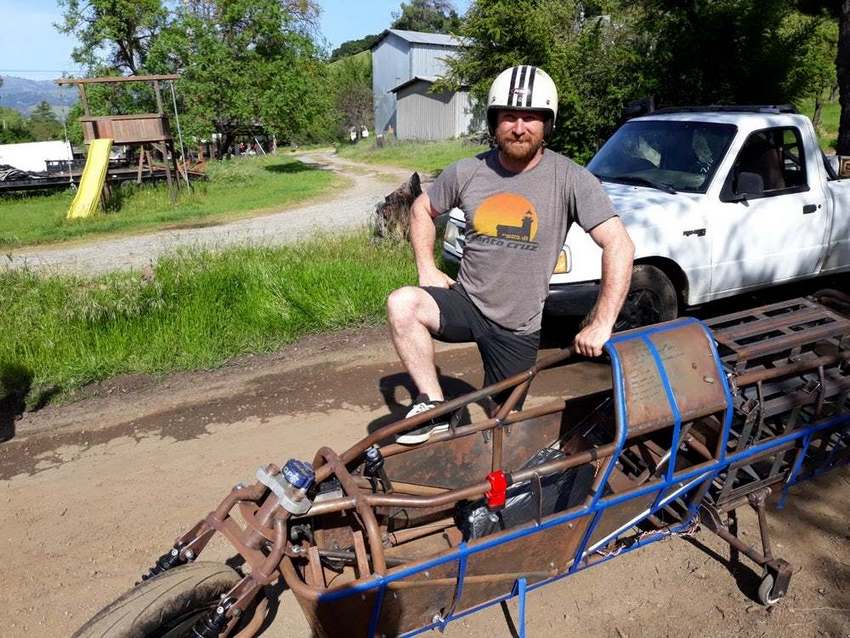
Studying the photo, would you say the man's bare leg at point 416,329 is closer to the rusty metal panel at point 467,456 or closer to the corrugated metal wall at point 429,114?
the rusty metal panel at point 467,456

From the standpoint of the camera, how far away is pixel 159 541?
3.40 metres

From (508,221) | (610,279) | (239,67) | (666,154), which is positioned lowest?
(610,279)

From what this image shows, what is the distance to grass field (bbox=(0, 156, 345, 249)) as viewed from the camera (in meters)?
13.6

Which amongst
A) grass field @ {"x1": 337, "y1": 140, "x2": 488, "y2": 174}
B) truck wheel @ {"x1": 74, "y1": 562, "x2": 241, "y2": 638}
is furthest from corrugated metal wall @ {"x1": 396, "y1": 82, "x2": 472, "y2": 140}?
truck wheel @ {"x1": 74, "y1": 562, "x2": 241, "y2": 638}

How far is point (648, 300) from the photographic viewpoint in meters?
5.54

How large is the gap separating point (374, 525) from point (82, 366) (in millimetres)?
4241

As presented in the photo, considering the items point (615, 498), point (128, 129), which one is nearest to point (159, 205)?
point (128, 129)

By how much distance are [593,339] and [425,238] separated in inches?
42.6

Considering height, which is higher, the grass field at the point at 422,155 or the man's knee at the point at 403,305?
the grass field at the point at 422,155

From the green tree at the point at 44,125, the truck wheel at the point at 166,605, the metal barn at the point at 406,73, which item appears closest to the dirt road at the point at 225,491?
the truck wheel at the point at 166,605

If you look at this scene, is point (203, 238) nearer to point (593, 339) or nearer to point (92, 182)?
point (92, 182)

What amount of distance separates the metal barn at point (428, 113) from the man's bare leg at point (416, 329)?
35905 mm

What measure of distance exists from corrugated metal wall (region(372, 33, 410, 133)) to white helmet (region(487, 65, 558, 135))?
4475 cm

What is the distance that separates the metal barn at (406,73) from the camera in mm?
40594
